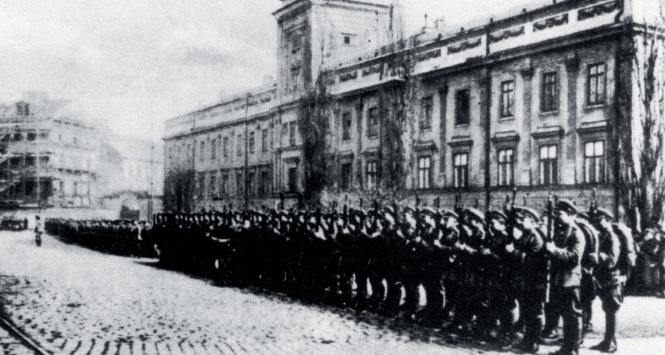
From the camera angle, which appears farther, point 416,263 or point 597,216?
point 416,263

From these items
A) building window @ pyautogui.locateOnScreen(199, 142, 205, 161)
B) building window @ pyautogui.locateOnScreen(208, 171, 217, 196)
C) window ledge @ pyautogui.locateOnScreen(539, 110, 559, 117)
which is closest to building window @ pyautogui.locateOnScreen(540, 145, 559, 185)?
window ledge @ pyautogui.locateOnScreen(539, 110, 559, 117)

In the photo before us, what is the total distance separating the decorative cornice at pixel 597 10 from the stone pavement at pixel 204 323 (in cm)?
1168

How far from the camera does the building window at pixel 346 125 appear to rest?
33.5m

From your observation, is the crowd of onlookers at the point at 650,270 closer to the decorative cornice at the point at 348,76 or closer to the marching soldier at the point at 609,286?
the marching soldier at the point at 609,286

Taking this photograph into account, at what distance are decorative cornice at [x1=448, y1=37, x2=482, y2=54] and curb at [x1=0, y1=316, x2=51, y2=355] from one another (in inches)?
777

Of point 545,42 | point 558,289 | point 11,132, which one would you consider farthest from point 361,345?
point 545,42

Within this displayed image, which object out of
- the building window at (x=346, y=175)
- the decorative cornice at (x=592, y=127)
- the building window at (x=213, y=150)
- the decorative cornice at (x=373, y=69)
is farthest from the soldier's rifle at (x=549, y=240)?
the building window at (x=213, y=150)

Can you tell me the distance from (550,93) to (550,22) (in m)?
2.21

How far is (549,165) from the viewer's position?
2342 centimetres

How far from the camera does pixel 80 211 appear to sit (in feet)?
72.3

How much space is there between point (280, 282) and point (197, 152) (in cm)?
3589

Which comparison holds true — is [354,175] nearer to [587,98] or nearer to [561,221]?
[587,98]

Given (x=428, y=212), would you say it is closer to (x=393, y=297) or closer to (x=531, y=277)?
(x=393, y=297)

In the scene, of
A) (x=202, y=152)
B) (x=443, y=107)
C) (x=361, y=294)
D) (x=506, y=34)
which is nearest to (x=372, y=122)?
(x=443, y=107)
